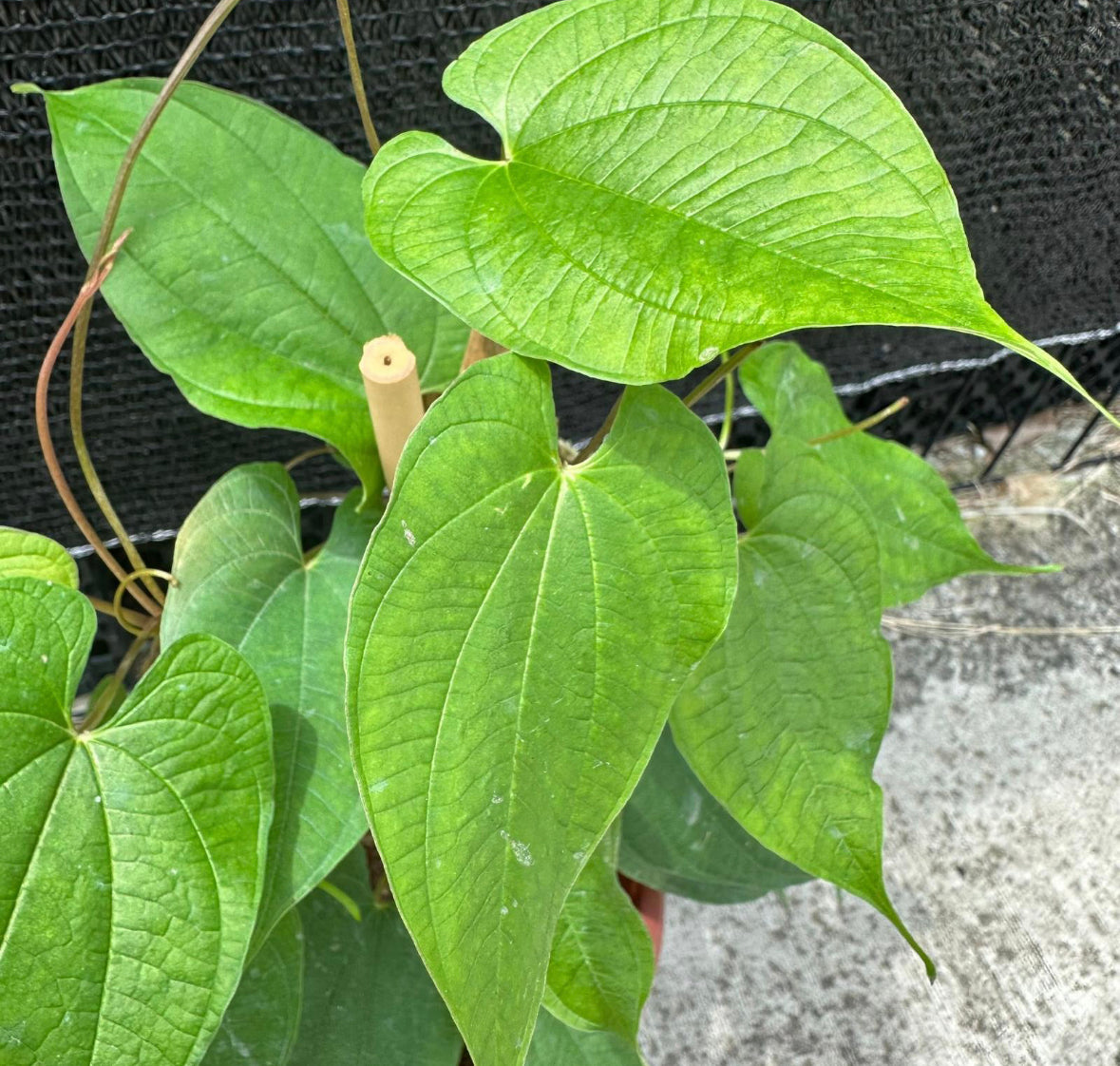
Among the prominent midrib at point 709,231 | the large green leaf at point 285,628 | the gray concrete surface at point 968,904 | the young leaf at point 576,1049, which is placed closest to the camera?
the prominent midrib at point 709,231

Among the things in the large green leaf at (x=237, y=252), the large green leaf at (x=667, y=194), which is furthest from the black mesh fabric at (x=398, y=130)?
the large green leaf at (x=667, y=194)

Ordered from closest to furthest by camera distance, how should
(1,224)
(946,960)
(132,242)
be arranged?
1. (132,242)
2. (1,224)
3. (946,960)

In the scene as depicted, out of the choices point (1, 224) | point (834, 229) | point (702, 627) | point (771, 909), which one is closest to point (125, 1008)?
point (702, 627)

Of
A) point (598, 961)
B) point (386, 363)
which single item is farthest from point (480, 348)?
point (598, 961)

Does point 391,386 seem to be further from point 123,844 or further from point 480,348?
point 123,844

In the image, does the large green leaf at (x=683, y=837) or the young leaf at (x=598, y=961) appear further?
the large green leaf at (x=683, y=837)

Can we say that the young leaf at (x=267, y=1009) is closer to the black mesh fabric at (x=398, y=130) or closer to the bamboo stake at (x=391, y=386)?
the bamboo stake at (x=391, y=386)

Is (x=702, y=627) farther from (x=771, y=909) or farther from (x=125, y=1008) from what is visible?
(x=771, y=909)
